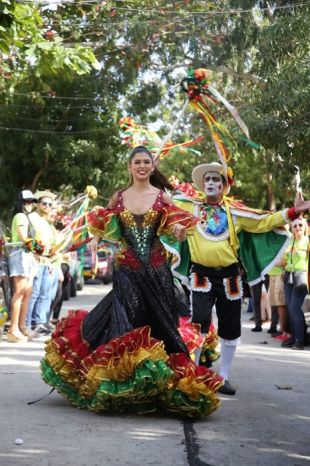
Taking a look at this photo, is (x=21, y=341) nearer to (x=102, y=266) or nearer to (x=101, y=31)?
(x=101, y=31)

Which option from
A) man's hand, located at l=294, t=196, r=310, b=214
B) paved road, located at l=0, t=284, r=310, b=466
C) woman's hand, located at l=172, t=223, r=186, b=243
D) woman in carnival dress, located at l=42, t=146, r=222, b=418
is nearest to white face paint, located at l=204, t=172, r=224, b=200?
woman in carnival dress, located at l=42, t=146, r=222, b=418

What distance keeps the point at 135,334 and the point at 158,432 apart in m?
0.79

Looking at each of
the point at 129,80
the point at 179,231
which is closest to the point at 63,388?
the point at 179,231

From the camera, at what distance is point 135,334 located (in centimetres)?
699

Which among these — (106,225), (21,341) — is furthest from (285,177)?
(106,225)

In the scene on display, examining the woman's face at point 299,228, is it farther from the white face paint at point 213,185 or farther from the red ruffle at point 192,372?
the red ruffle at point 192,372

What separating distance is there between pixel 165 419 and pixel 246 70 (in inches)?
613

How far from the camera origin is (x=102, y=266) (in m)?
35.8

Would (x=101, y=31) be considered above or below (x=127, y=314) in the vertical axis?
above

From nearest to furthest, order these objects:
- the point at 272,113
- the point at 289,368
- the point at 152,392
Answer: the point at 152,392, the point at 289,368, the point at 272,113

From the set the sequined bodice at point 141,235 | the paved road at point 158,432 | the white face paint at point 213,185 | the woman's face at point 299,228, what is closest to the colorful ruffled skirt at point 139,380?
the paved road at point 158,432

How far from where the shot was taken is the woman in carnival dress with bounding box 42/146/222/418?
271 inches

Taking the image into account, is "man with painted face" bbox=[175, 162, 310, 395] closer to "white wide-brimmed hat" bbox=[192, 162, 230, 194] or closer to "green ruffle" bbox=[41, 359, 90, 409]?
"white wide-brimmed hat" bbox=[192, 162, 230, 194]

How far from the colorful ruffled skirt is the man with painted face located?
3.86 ft
